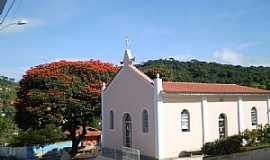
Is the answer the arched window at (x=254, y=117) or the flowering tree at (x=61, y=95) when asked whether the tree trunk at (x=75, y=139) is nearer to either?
the flowering tree at (x=61, y=95)

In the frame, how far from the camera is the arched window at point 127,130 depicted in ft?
94.9

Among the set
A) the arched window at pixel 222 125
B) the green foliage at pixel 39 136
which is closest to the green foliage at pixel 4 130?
the green foliage at pixel 39 136

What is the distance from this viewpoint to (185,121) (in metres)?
26.6

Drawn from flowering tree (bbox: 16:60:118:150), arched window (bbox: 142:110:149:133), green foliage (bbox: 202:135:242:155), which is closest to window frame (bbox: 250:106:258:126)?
green foliage (bbox: 202:135:242:155)

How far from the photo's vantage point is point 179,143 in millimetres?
26047

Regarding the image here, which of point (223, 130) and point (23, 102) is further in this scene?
point (23, 102)

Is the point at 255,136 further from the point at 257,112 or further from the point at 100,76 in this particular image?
the point at 100,76

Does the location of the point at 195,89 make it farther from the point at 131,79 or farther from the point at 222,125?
the point at 131,79

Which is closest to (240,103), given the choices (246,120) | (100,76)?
(246,120)

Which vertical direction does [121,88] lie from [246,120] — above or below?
above

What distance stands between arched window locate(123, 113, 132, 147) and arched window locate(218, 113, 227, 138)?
6.30 metres

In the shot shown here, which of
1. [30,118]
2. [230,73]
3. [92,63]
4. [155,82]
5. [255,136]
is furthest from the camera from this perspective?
[230,73]

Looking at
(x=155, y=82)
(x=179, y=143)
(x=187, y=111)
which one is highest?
(x=155, y=82)

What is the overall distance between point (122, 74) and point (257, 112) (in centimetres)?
1099
